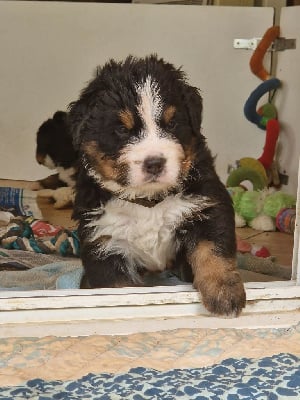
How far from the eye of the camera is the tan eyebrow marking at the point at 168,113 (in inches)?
94.9

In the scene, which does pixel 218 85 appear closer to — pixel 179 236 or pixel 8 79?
pixel 8 79

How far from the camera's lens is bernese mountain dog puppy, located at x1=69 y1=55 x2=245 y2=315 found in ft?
7.78

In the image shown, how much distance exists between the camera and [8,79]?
18.1ft

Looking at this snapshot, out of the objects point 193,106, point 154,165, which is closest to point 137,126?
point 154,165

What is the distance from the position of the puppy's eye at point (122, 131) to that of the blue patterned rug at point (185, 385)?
2.48 ft

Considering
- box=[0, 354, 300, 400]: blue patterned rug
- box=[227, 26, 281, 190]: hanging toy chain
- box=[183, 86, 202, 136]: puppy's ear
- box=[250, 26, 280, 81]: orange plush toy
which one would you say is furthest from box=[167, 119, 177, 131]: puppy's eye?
box=[250, 26, 280, 81]: orange plush toy

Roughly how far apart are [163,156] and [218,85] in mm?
2937

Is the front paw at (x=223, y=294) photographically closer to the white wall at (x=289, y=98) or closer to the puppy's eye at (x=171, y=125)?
the puppy's eye at (x=171, y=125)

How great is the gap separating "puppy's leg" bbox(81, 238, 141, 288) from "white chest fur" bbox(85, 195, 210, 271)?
24 millimetres

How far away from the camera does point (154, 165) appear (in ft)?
7.55

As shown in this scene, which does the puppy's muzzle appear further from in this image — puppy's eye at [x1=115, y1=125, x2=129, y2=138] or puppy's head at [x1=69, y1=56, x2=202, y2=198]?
puppy's eye at [x1=115, y1=125, x2=129, y2=138]

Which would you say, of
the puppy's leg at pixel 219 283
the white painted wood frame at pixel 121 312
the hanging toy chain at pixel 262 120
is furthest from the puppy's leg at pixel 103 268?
the hanging toy chain at pixel 262 120

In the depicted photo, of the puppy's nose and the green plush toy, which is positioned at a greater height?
the puppy's nose

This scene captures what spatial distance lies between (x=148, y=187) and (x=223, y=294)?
0.44 m
